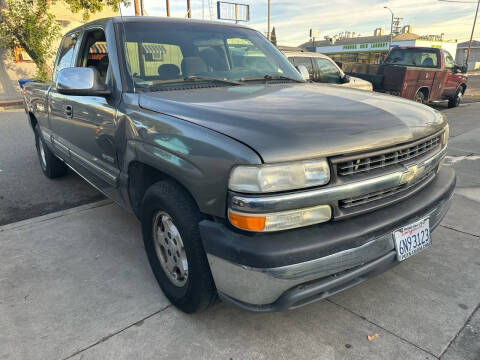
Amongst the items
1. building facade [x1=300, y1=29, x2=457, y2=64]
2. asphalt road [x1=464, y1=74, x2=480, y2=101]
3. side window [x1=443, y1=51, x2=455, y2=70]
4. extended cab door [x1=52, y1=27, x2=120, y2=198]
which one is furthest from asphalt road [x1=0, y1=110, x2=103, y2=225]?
building facade [x1=300, y1=29, x2=457, y2=64]

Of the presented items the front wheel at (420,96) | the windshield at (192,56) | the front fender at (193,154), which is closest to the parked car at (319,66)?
the front wheel at (420,96)

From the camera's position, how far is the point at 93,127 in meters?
2.89

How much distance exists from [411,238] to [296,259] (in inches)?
32.1

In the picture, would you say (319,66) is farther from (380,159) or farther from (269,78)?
(380,159)

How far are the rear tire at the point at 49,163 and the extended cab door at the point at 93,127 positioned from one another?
113cm

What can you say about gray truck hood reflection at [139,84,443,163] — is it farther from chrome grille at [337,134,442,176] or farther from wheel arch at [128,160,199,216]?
wheel arch at [128,160,199,216]

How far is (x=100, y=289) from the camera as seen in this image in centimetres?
254

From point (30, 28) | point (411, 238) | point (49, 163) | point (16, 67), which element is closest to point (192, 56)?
point (411, 238)

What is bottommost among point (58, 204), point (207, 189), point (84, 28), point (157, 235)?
point (58, 204)

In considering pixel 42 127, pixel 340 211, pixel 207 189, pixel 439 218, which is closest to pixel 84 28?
pixel 42 127

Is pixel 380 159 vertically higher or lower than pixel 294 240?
higher

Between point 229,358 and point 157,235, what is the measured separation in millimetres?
869

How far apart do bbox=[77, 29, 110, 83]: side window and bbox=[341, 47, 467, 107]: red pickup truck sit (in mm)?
7632

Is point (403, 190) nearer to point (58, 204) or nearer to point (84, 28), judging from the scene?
point (84, 28)
